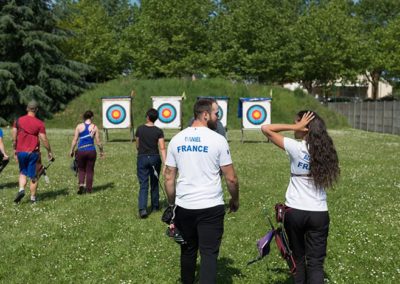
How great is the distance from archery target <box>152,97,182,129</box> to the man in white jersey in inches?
947

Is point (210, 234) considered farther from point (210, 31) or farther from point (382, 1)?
point (382, 1)

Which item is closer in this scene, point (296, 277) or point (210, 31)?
point (296, 277)

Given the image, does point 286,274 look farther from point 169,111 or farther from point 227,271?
point 169,111

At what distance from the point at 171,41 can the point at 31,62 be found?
16773 millimetres

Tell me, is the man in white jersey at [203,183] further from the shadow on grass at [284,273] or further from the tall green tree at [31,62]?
the tall green tree at [31,62]

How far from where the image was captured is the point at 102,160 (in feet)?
59.1

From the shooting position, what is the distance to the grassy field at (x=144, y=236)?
6.12m

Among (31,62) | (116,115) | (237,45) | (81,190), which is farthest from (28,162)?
(237,45)

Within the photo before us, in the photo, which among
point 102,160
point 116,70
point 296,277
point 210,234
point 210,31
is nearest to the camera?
point 210,234

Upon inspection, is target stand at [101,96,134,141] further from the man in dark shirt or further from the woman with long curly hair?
the woman with long curly hair

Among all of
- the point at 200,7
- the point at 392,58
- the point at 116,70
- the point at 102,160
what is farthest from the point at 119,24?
the point at 102,160

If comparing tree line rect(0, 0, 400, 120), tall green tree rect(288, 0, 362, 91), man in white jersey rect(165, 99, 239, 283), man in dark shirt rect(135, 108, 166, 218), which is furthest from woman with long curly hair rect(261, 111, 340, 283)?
tall green tree rect(288, 0, 362, 91)

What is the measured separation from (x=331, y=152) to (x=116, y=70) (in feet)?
173

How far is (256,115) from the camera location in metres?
30.1
